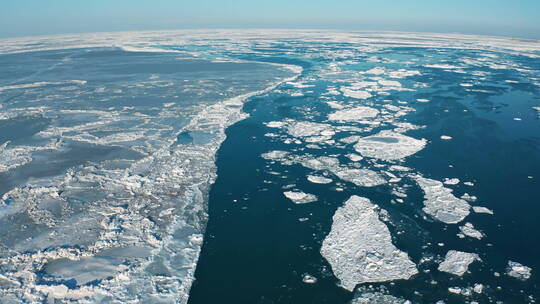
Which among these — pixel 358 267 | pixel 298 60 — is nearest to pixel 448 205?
pixel 358 267

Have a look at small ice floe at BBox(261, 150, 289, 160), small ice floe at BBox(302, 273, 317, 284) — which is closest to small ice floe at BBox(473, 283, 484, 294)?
small ice floe at BBox(302, 273, 317, 284)

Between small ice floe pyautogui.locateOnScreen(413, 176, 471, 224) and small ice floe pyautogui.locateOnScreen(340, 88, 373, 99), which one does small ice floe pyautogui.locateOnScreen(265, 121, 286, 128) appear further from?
small ice floe pyautogui.locateOnScreen(413, 176, 471, 224)

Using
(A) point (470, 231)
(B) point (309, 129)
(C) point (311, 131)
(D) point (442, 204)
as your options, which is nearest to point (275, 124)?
(B) point (309, 129)

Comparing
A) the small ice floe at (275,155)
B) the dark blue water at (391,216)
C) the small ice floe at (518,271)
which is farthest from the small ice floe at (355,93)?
the small ice floe at (518,271)

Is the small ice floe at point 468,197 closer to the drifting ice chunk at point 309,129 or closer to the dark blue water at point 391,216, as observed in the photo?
the dark blue water at point 391,216

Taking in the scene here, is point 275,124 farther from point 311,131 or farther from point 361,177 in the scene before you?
point 361,177

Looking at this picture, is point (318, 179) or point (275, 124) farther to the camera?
point (275, 124)
